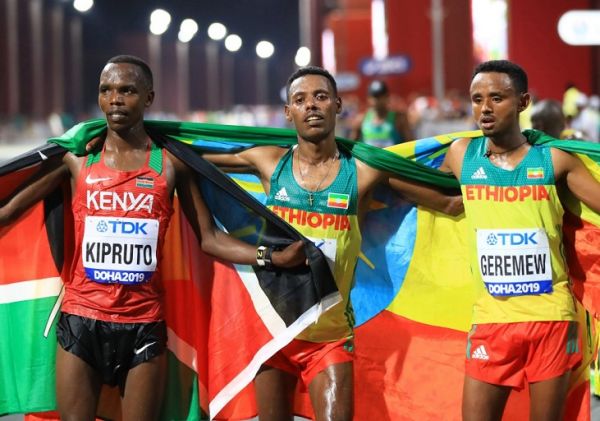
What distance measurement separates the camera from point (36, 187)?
5.13 m

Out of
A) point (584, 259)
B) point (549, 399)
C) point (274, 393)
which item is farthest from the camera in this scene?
point (584, 259)

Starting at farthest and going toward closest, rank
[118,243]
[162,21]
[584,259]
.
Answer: [162,21]
[584,259]
[118,243]

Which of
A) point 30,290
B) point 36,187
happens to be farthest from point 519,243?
point 30,290

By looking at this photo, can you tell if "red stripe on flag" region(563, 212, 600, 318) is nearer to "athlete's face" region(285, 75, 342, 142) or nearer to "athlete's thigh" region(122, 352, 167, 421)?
"athlete's face" region(285, 75, 342, 142)

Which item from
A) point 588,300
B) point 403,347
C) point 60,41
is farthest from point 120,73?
point 60,41

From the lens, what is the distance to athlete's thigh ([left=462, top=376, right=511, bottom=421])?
481 centimetres

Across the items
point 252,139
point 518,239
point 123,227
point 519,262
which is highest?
point 252,139

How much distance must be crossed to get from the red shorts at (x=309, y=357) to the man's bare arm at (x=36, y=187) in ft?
4.54

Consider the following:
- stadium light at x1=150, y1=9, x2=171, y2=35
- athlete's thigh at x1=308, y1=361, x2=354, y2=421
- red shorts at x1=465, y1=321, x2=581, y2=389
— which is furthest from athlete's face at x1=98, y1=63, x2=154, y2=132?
stadium light at x1=150, y1=9, x2=171, y2=35

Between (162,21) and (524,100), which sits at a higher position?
(162,21)

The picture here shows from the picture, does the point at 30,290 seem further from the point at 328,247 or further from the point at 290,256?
the point at 328,247

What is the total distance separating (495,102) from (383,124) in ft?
24.6

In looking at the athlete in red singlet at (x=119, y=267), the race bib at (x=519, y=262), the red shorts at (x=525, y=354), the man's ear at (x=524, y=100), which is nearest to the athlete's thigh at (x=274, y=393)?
the athlete in red singlet at (x=119, y=267)

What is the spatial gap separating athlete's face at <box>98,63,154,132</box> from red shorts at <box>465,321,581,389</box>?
79.4 inches
